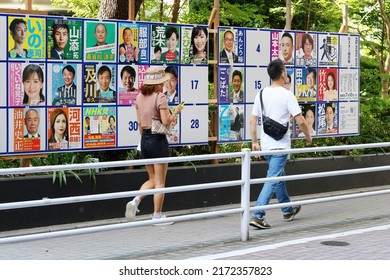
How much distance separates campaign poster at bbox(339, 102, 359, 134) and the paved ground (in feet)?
9.69

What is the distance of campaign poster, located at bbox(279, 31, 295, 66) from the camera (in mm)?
12297

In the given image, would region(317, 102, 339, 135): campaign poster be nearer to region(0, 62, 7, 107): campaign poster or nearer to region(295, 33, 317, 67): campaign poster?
region(295, 33, 317, 67): campaign poster

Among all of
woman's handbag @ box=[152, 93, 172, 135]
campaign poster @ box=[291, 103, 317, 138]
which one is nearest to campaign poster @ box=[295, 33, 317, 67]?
campaign poster @ box=[291, 103, 317, 138]

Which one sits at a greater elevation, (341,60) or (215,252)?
(341,60)

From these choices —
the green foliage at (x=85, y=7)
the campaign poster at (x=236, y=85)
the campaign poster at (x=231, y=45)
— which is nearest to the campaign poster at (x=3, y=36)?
the campaign poster at (x=231, y=45)

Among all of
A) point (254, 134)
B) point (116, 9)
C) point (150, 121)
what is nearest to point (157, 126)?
point (150, 121)

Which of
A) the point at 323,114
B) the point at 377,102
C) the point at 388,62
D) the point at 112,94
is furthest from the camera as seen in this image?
the point at 388,62

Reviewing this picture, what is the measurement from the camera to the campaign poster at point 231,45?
11461 millimetres

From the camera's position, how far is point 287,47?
12398mm

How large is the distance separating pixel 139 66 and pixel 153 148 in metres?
1.51

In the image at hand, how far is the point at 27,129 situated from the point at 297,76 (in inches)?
190

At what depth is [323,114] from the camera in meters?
12.9
